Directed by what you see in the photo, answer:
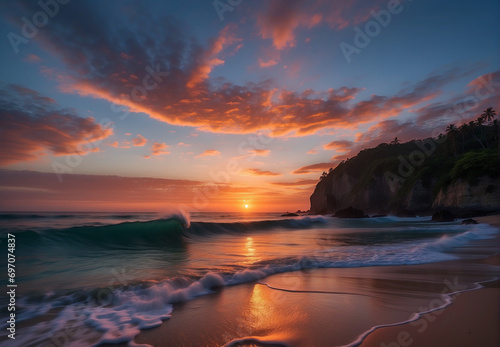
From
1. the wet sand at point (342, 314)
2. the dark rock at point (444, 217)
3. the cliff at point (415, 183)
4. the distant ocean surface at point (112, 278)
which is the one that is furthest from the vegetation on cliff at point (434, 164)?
the wet sand at point (342, 314)

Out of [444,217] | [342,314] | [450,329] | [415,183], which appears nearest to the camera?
[450,329]

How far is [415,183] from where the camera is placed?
1804 inches

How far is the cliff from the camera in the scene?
31.7 meters

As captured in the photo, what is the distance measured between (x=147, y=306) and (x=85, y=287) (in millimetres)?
2053

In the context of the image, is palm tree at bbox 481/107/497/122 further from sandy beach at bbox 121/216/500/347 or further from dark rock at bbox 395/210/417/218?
sandy beach at bbox 121/216/500/347

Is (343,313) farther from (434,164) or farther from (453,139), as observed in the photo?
(453,139)

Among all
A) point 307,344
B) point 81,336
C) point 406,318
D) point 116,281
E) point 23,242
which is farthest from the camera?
point 23,242

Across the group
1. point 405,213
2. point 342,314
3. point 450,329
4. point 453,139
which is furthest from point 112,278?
point 453,139

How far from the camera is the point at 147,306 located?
13.8 feet

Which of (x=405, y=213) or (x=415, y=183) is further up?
(x=415, y=183)

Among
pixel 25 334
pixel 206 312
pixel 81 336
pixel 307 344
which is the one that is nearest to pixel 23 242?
pixel 25 334

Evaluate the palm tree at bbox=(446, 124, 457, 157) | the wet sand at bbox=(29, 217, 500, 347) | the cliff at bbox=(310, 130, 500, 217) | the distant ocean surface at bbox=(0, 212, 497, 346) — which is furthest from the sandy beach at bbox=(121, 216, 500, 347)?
the palm tree at bbox=(446, 124, 457, 157)

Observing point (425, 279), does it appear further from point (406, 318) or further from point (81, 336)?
point (81, 336)

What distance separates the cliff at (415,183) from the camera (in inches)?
1248
